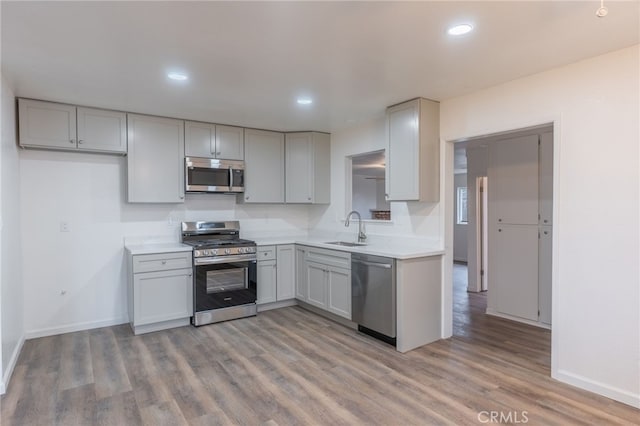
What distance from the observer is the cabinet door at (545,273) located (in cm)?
403

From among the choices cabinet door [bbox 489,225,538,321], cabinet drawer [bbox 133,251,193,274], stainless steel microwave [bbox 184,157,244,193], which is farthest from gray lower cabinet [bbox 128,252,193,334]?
cabinet door [bbox 489,225,538,321]

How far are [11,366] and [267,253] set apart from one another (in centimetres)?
263

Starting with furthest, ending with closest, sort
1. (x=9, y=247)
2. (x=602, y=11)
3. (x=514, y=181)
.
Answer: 1. (x=514, y=181)
2. (x=9, y=247)
3. (x=602, y=11)

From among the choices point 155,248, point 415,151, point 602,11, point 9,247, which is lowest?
point 155,248

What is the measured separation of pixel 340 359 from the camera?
3.23 metres

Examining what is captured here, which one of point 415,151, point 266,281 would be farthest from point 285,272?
point 415,151

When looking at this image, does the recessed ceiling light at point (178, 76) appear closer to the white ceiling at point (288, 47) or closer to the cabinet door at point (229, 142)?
the white ceiling at point (288, 47)

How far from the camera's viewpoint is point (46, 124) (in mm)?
3629

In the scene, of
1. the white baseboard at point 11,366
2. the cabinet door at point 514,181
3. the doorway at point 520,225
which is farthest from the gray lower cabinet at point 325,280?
the white baseboard at point 11,366

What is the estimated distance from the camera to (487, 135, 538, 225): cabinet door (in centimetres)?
416

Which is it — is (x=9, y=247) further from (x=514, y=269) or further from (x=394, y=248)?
(x=514, y=269)

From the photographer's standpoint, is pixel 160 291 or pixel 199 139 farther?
pixel 199 139

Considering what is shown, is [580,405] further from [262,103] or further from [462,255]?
[462,255]

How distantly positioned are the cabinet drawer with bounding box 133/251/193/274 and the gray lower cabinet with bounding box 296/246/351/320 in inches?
55.7
